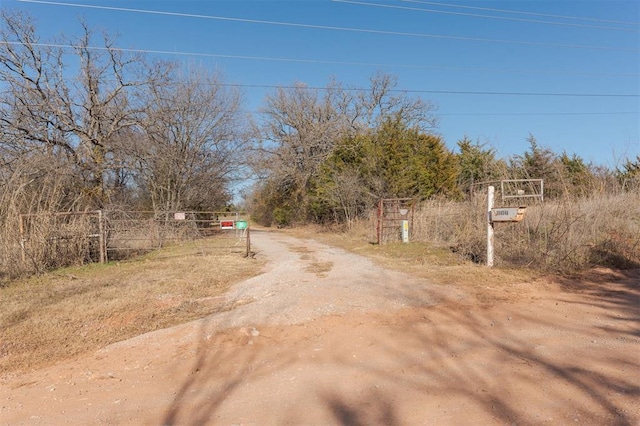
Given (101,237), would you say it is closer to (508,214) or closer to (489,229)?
(489,229)

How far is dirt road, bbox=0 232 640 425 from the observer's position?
3455 mm

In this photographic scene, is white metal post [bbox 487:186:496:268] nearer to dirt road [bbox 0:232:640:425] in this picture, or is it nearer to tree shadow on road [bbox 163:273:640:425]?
dirt road [bbox 0:232:640:425]

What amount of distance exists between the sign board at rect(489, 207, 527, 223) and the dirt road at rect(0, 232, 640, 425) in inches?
79.3

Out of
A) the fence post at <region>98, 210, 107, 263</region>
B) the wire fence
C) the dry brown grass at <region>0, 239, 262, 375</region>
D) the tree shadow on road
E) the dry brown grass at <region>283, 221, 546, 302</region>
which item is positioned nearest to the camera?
the tree shadow on road

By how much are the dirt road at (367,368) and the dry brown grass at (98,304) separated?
593mm

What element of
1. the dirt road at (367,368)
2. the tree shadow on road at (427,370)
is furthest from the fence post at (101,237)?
the tree shadow on road at (427,370)

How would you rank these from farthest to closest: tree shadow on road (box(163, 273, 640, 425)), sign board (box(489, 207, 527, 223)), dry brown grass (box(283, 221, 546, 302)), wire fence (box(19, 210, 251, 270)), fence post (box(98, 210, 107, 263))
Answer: fence post (box(98, 210, 107, 263))
wire fence (box(19, 210, 251, 270))
sign board (box(489, 207, 527, 223))
dry brown grass (box(283, 221, 546, 302))
tree shadow on road (box(163, 273, 640, 425))

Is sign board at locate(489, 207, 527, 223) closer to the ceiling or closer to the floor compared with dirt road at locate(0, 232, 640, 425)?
closer to the ceiling

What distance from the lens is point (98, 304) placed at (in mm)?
7324

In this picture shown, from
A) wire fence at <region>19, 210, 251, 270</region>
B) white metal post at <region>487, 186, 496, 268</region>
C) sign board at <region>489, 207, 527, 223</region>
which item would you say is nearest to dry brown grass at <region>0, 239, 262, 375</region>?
wire fence at <region>19, 210, 251, 270</region>

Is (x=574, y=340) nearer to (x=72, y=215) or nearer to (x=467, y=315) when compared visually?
(x=467, y=315)

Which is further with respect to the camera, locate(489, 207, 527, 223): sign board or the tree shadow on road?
locate(489, 207, 527, 223): sign board

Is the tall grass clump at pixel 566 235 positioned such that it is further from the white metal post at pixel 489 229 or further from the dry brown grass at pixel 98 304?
the dry brown grass at pixel 98 304

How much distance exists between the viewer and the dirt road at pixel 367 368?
3.46 meters
